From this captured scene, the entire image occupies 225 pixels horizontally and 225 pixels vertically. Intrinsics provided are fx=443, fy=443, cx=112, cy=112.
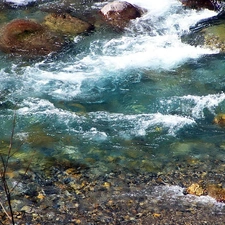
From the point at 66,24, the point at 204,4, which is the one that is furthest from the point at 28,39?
the point at 204,4

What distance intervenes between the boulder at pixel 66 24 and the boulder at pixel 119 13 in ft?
2.71

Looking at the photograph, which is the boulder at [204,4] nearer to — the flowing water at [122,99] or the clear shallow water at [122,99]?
the flowing water at [122,99]

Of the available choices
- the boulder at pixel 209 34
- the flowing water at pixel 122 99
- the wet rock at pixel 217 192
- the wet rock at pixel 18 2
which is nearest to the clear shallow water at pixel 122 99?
A: the flowing water at pixel 122 99


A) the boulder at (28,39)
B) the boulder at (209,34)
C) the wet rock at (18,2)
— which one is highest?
the wet rock at (18,2)

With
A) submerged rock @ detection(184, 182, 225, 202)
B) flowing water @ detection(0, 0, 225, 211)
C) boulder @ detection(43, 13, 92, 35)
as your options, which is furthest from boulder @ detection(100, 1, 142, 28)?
submerged rock @ detection(184, 182, 225, 202)

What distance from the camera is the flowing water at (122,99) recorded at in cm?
852

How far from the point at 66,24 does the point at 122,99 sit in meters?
4.10

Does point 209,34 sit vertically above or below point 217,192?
above

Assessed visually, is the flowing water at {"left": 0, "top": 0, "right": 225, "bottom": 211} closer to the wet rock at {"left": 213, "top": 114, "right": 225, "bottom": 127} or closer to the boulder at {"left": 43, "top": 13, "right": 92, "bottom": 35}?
the wet rock at {"left": 213, "top": 114, "right": 225, "bottom": 127}

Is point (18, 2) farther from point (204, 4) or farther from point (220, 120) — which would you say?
point (220, 120)

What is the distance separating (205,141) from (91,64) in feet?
14.1

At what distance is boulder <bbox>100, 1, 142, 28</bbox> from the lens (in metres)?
13.9

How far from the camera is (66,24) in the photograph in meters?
13.4

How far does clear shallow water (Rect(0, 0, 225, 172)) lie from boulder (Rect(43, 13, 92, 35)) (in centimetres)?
42
